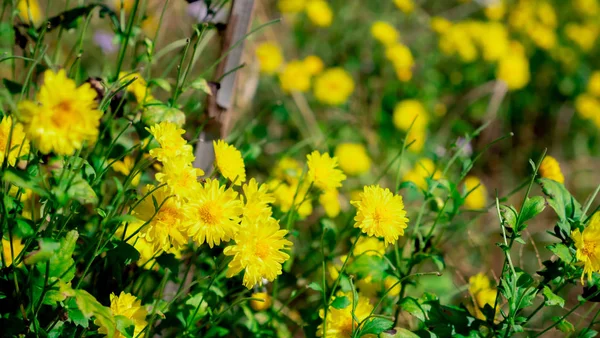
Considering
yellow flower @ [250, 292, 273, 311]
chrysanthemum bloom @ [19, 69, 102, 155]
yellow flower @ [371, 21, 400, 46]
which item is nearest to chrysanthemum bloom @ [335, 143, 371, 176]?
yellow flower @ [371, 21, 400, 46]

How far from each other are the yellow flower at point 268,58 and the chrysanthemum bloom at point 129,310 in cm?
157

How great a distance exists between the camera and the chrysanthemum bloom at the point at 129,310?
0.89 meters

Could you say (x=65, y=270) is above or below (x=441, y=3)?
Result: below

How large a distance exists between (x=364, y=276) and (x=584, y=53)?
283 cm

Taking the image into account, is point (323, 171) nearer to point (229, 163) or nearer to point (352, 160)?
point (229, 163)

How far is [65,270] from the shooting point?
840 mm

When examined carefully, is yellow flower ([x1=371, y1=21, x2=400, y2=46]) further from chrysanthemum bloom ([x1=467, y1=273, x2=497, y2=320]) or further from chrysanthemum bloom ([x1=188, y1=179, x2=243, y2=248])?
chrysanthemum bloom ([x1=188, y1=179, x2=243, y2=248])

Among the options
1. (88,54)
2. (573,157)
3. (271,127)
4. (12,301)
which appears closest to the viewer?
(12,301)

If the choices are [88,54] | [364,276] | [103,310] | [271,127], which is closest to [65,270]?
[103,310]

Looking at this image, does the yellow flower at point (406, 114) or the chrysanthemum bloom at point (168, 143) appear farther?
the yellow flower at point (406, 114)

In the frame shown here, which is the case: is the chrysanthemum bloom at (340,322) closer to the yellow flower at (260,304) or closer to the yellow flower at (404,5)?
the yellow flower at (260,304)

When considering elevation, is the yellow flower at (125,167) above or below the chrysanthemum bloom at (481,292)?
above

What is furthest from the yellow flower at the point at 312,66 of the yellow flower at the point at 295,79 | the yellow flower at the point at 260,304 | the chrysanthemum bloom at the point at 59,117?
the chrysanthemum bloom at the point at 59,117

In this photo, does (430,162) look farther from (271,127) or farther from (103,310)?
(103,310)
